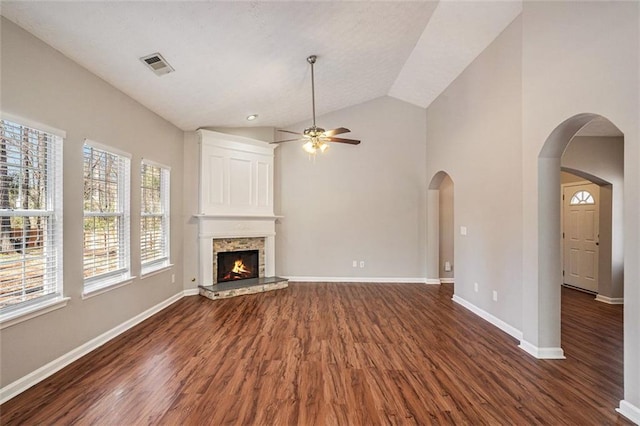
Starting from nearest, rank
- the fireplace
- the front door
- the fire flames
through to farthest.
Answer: the front door, the fireplace, the fire flames

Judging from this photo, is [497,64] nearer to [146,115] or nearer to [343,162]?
[343,162]

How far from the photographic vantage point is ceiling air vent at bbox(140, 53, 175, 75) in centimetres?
312

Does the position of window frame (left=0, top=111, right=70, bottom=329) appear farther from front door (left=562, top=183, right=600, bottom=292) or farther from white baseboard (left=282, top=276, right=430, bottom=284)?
front door (left=562, top=183, right=600, bottom=292)

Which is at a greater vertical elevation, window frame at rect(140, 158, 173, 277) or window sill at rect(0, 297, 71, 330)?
window frame at rect(140, 158, 173, 277)

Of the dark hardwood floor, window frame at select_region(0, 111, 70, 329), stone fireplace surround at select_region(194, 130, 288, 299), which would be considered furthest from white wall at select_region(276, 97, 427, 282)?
window frame at select_region(0, 111, 70, 329)

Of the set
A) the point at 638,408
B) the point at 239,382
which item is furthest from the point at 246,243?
the point at 638,408

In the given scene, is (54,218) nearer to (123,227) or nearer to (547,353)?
(123,227)

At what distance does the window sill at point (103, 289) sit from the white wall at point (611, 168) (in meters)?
6.94

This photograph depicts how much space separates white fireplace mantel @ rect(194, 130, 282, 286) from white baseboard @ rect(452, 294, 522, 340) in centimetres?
363

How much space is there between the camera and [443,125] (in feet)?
18.1

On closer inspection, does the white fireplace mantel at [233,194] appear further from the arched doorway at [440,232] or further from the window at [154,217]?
the arched doorway at [440,232]

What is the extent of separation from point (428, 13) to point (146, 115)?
4.08m

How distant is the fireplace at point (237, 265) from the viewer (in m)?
5.85

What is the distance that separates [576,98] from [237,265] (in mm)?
5678
